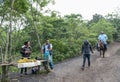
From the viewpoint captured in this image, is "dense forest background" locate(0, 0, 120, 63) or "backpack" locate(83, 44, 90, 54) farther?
"dense forest background" locate(0, 0, 120, 63)

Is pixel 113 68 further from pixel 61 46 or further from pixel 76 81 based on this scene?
pixel 61 46

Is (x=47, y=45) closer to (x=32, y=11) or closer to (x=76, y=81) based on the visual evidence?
(x=76, y=81)

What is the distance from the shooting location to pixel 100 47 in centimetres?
2114

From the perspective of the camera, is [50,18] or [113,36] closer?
[50,18]

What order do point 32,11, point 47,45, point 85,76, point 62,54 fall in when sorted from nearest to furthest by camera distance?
point 85,76
point 47,45
point 32,11
point 62,54

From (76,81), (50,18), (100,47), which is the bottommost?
(76,81)

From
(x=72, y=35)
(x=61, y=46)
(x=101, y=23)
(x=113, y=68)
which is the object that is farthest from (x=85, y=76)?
(x=101, y=23)

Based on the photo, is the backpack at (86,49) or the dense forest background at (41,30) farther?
the dense forest background at (41,30)

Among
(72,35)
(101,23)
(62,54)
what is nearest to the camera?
(62,54)

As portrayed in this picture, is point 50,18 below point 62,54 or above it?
above

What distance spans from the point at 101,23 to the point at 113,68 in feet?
71.9

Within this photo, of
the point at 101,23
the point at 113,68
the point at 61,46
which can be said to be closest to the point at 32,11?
the point at 61,46

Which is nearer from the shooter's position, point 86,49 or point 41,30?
point 86,49

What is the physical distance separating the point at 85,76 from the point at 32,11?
853cm
